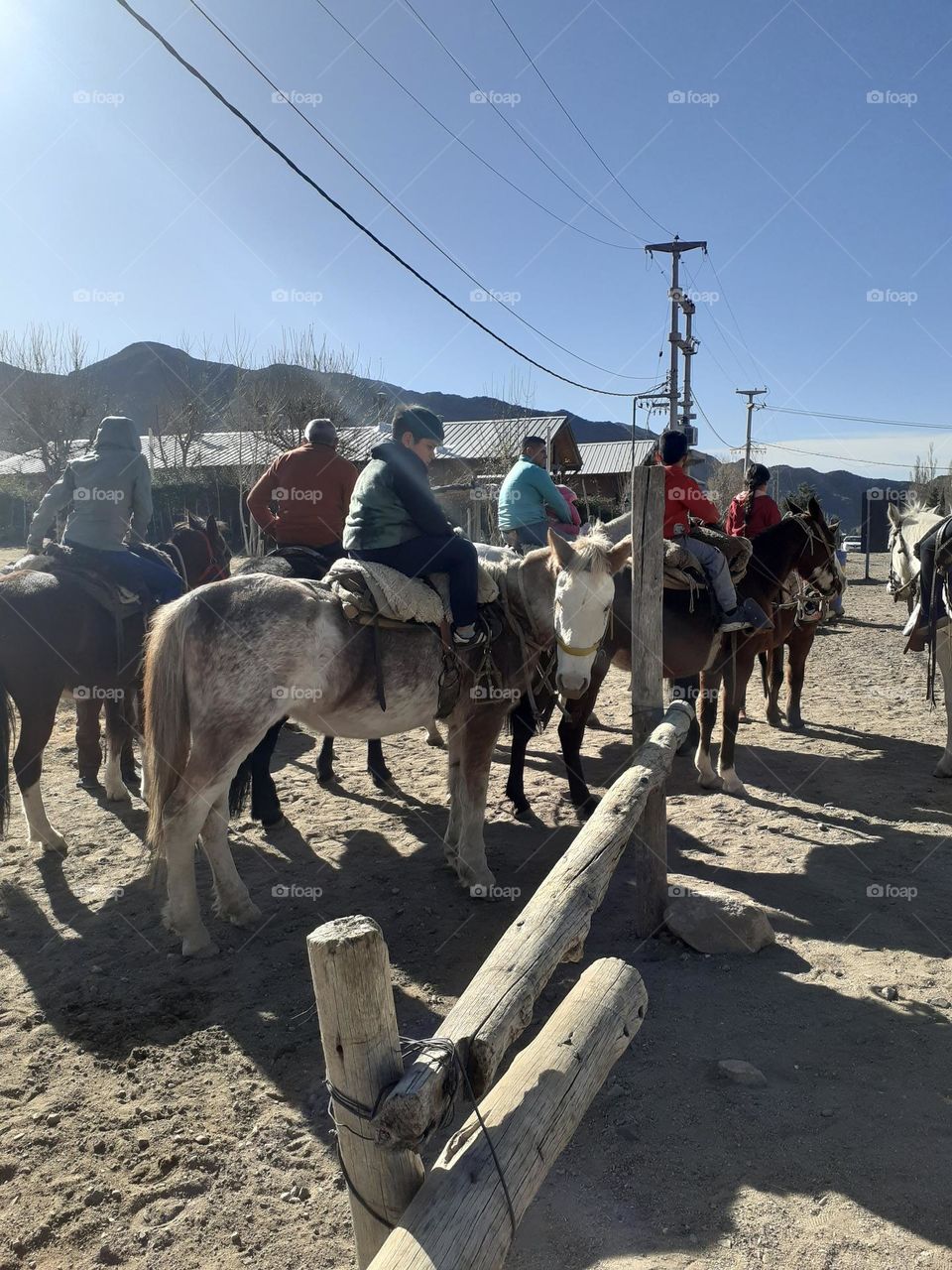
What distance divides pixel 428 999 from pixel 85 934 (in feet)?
6.79

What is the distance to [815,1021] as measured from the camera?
3328mm

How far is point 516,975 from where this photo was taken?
210 cm

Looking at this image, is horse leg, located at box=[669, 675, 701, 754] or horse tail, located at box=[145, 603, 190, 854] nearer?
horse tail, located at box=[145, 603, 190, 854]

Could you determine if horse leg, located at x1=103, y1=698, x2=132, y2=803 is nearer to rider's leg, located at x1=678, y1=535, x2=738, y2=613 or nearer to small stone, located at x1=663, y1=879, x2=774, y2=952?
small stone, located at x1=663, y1=879, x2=774, y2=952

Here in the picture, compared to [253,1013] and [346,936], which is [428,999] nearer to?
[253,1013]

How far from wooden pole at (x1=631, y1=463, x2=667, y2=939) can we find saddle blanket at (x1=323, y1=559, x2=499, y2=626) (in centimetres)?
115

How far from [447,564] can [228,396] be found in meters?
39.7

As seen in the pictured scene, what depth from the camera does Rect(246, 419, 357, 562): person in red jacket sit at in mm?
5730

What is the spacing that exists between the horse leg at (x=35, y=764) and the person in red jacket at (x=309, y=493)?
6.56 feet

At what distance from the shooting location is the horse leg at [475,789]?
4715 mm

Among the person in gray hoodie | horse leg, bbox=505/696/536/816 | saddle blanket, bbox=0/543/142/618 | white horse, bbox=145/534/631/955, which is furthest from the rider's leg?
saddle blanket, bbox=0/543/142/618

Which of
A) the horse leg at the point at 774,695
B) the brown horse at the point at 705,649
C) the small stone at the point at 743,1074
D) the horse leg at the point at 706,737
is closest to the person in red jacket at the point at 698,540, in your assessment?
the brown horse at the point at 705,649

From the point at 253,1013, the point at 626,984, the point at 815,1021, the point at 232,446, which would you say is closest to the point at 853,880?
the point at 815,1021

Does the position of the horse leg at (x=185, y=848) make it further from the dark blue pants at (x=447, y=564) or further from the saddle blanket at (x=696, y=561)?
the saddle blanket at (x=696, y=561)
